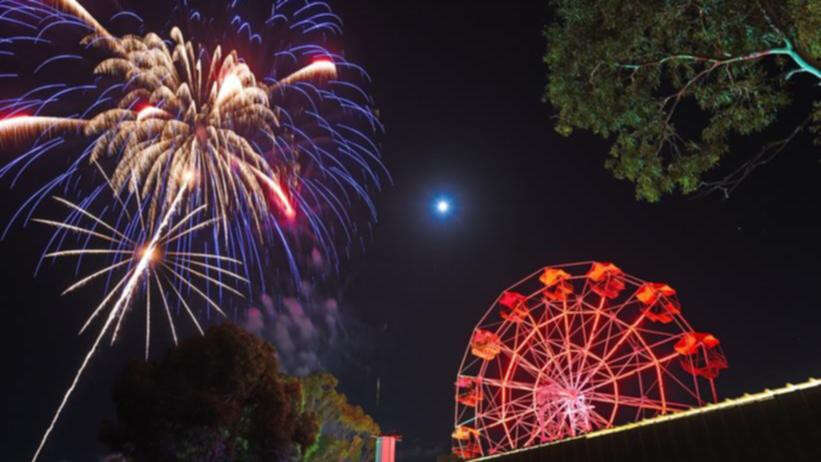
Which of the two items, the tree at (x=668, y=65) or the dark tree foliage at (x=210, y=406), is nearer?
the tree at (x=668, y=65)

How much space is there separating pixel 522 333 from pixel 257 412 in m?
12.3

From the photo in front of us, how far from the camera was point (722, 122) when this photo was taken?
10.5 meters

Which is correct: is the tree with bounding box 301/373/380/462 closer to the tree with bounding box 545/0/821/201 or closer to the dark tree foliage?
the dark tree foliage

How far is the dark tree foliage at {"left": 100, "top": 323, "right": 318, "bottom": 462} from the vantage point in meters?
19.5

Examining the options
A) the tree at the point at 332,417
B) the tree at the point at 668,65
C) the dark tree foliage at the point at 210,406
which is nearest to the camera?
the tree at the point at 668,65

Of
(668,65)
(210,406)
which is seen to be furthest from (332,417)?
(668,65)

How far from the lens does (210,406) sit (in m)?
19.5

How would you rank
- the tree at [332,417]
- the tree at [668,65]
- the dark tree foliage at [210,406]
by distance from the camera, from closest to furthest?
the tree at [668,65], the dark tree foliage at [210,406], the tree at [332,417]

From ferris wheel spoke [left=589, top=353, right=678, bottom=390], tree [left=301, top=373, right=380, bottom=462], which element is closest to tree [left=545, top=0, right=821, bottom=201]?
ferris wheel spoke [left=589, top=353, right=678, bottom=390]

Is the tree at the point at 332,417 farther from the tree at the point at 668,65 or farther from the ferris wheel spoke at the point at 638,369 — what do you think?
the tree at the point at 668,65

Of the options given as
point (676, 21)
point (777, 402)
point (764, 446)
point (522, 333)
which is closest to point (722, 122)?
point (676, 21)

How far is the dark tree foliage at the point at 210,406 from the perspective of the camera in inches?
766

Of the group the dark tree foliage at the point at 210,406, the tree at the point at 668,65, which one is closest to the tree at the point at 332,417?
the dark tree foliage at the point at 210,406

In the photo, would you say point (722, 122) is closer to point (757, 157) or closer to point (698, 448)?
point (757, 157)
